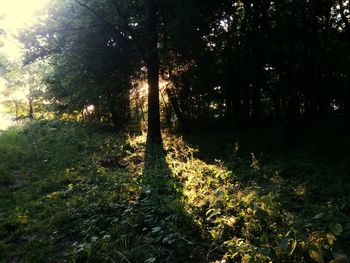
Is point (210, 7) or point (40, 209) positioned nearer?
point (40, 209)

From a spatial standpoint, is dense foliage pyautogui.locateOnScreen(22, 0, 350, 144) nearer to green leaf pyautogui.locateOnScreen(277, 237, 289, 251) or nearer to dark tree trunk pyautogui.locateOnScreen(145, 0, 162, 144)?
dark tree trunk pyautogui.locateOnScreen(145, 0, 162, 144)

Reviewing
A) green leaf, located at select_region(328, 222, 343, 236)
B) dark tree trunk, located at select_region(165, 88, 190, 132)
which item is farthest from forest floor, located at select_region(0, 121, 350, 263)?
dark tree trunk, located at select_region(165, 88, 190, 132)

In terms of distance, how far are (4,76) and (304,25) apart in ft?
135

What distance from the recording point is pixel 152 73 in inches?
639

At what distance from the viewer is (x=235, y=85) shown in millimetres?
21875

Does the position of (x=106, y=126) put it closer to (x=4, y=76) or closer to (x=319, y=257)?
(x=319, y=257)

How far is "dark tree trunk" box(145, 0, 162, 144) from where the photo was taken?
16266 mm

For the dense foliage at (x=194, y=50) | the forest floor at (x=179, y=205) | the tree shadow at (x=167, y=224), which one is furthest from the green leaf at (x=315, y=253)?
the dense foliage at (x=194, y=50)

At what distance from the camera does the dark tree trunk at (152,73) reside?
16.3 metres

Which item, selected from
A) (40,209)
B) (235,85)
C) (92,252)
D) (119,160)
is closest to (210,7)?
(235,85)

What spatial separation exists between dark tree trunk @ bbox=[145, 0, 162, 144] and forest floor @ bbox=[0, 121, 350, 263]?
3.73ft

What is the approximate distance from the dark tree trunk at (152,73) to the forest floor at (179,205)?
1.14m

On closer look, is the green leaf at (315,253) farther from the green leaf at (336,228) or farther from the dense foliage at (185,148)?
the green leaf at (336,228)

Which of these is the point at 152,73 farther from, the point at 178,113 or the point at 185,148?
the point at 178,113
